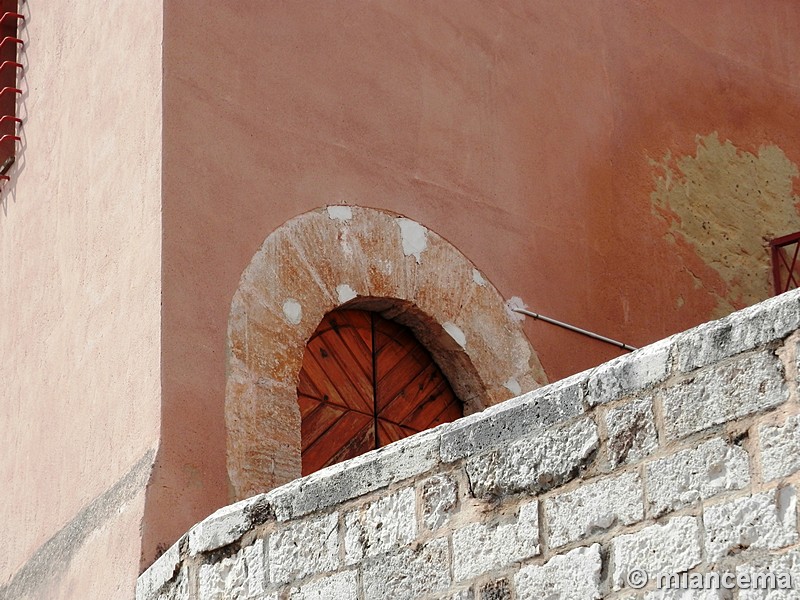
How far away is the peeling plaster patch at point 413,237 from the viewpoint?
720cm

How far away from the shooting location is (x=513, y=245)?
7.69m

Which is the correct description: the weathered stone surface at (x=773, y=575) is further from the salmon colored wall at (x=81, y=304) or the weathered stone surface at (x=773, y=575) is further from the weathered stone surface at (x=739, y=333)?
the salmon colored wall at (x=81, y=304)

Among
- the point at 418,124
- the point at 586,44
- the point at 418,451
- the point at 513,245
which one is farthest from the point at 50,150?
the point at 418,451

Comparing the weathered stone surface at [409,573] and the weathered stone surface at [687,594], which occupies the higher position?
the weathered stone surface at [409,573]

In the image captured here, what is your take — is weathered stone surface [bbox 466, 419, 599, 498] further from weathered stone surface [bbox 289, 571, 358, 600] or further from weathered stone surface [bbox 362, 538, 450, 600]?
weathered stone surface [bbox 289, 571, 358, 600]

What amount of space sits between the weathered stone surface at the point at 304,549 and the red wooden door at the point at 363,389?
172 centimetres

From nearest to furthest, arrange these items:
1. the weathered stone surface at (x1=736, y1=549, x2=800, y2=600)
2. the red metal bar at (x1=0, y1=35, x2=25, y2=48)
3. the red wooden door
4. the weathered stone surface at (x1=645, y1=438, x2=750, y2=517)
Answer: the weathered stone surface at (x1=736, y1=549, x2=800, y2=600) < the weathered stone surface at (x1=645, y1=438, x2=750, y2=517) < the red wooden door < the red metal bar at (x1=0, y1=35, x2=25, y2=48)

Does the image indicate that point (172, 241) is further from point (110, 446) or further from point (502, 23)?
point (502, 23)

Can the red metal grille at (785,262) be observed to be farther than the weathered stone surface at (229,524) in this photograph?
Yes

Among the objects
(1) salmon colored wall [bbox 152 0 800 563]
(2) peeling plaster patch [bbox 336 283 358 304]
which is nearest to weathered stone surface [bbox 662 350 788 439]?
(1) salmon colored wall [bbox 152 0 800 563]

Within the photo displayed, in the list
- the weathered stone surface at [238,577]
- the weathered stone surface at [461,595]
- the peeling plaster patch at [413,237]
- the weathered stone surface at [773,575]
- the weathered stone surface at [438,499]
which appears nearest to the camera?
the weathered stone surface at [773,575]

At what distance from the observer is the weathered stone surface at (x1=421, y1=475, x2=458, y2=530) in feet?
15.0

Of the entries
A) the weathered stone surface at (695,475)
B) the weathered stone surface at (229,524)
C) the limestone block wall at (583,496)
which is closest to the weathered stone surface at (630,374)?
the limestone block wall at (583,496)

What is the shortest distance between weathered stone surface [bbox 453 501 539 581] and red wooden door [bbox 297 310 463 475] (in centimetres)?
226
